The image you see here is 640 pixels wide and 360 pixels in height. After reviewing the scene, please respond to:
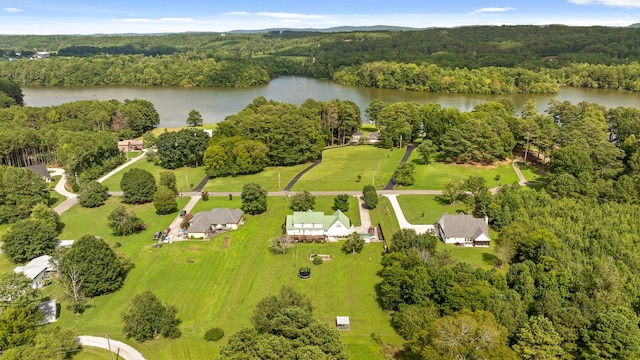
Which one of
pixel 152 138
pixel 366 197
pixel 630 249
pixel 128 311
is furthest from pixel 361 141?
pixel 128 311

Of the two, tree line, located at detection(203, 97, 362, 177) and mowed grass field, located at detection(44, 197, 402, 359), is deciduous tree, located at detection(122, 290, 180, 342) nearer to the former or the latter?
mowed grass field, located at detection(44, 197, 402, 359)

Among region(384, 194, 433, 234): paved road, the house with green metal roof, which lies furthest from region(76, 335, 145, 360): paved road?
region(384, 194, 433, 234): paved road

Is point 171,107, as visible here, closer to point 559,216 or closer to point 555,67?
point 559,216

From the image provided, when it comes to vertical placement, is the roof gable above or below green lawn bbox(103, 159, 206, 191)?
above

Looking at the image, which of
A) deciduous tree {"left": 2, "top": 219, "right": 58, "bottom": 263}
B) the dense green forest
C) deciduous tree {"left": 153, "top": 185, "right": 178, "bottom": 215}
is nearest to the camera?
deciduous tree {"left": 2, "top": 219, "right": 58, "bottom": 263}

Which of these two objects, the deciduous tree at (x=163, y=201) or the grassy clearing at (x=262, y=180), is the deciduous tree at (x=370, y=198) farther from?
the deciduous tree at (x=163, y=201)
